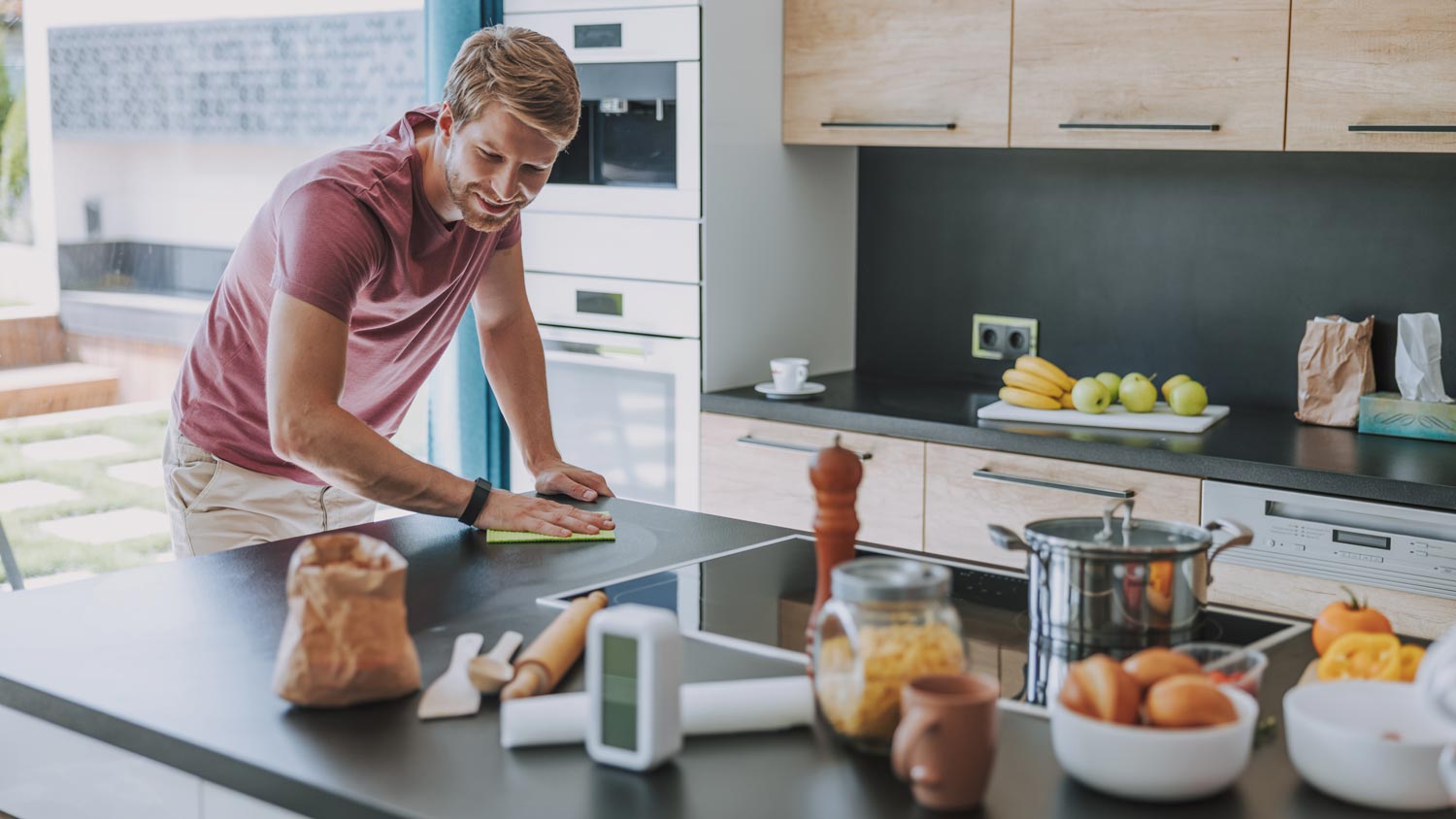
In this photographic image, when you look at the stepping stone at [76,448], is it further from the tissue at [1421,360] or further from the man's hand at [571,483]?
the tissue at [1421,360]

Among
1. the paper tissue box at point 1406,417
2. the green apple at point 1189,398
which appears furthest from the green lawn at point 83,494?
the paper tissue box at point 1406,417

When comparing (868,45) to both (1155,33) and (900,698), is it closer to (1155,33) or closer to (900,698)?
(1155,33)

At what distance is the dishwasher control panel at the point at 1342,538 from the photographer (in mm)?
2672

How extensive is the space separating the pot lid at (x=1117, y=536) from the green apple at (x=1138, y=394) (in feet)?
5.67

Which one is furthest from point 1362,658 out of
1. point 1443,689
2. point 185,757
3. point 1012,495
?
point 1012,495

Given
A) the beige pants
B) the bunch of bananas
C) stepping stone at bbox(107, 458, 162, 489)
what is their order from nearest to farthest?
the beige pants < the bunch of bananas < stepping stone at bbox(107, 458, 162, 489)

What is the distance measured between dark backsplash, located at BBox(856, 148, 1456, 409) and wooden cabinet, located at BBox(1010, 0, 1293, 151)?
0.35 metres

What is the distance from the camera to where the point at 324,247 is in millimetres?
2064

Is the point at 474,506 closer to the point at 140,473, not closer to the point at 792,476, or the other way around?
the point at 792,476

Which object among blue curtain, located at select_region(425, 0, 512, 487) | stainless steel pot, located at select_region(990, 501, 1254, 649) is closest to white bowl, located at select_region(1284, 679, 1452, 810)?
stainless steel pot, located at select_region(990, 501, 1254, 649)

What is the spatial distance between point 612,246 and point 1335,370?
5.67ft

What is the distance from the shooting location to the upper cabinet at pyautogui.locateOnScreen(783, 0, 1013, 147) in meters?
3.44

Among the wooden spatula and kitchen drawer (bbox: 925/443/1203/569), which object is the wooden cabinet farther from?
the wooden spatula

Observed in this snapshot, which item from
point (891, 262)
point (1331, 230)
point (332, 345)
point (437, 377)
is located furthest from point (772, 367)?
point (332, 345)
